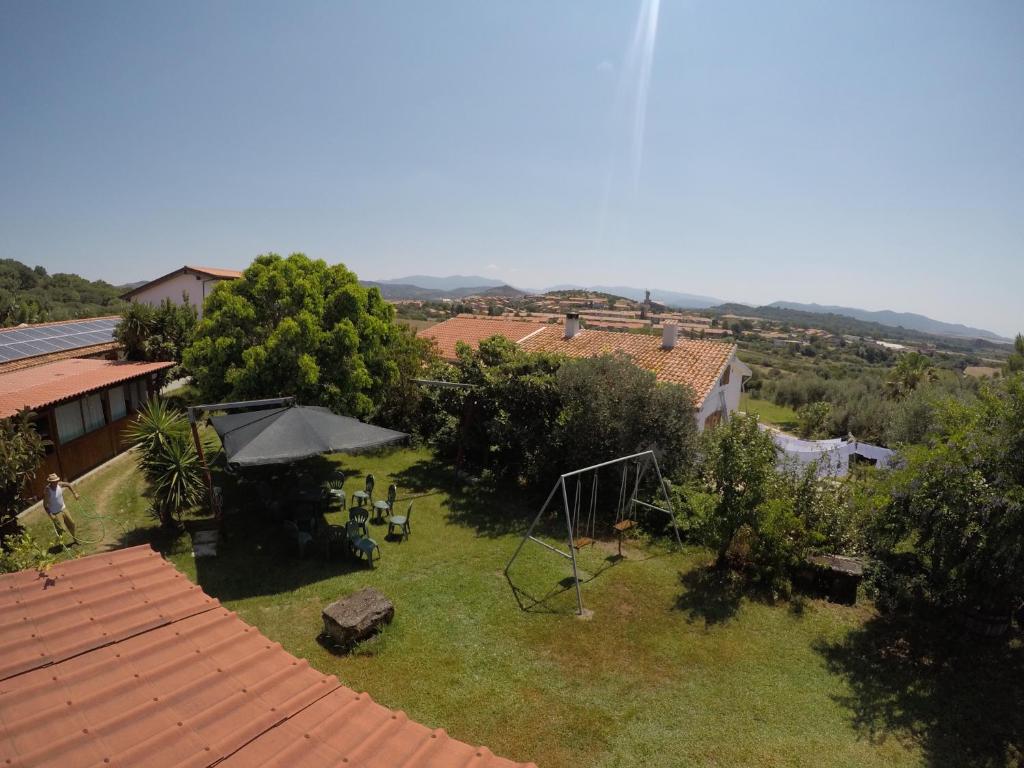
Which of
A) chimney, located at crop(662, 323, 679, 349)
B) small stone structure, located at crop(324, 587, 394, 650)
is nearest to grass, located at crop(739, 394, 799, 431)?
chimney, located at crop(662, 323, 679, 349)

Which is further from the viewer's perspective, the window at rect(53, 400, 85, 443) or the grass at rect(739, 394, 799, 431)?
the grass at rect(739, 394, 799, 431)

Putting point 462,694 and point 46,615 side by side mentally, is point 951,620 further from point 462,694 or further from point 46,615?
point 46,615

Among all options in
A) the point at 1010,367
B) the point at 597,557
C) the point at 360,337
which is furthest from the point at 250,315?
the point at 1010,367

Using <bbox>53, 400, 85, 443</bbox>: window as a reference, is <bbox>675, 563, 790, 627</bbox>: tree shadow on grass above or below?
below

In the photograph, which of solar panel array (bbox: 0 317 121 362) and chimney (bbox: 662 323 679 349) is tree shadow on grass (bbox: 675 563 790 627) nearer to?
chimney (bbox: 662 323 679 349)

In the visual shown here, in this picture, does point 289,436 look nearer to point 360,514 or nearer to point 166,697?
point 360,514
